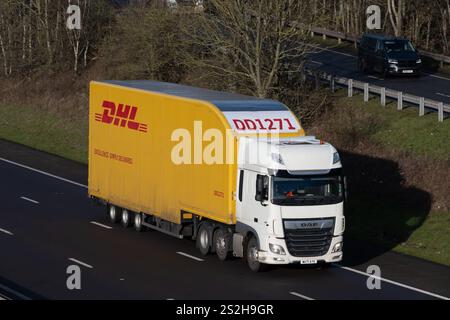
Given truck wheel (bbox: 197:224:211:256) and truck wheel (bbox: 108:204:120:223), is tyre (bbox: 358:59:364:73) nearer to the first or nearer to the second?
truck wheel (bbox: 108:204:120:223)

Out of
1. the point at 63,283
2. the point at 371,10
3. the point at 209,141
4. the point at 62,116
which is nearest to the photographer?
the point at 63,283

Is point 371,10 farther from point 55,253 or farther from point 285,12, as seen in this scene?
point 55,253

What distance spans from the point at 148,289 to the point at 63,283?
6.53ft

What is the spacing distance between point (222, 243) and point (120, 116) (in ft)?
19.9

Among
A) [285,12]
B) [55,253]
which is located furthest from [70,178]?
[55,253]

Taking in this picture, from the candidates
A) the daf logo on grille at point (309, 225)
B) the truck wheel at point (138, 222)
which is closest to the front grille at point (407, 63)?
the truck wheel at point (138, 222)

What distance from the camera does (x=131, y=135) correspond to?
30422mm

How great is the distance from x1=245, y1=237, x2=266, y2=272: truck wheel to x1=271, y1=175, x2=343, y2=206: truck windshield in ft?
4.16

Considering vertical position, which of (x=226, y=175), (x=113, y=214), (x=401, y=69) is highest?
(x=401, y=69)

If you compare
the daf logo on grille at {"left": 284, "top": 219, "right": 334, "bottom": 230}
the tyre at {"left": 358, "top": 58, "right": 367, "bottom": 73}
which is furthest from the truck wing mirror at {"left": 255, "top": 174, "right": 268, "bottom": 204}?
the tyre at {"left": 358, "top": 58, "right": 367, "bottom": 73}

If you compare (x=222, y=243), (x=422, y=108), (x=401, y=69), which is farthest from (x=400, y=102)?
(x=222, y=243)

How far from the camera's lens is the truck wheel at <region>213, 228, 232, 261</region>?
1045 inches

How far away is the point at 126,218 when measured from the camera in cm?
3131

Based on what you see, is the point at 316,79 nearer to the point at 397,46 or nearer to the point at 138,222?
the point at 397,46
